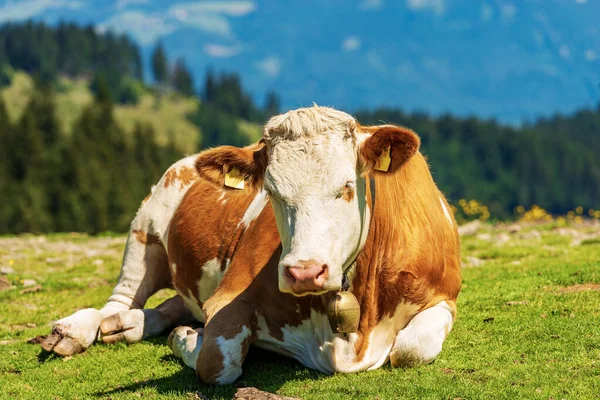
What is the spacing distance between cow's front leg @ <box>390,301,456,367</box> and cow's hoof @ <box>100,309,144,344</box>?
348 cm

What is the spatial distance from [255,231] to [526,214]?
16.2 m

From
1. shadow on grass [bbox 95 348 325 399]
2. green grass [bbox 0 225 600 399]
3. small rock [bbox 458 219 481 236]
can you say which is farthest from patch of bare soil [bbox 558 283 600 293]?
small rock [bbox 458 219 481 236]

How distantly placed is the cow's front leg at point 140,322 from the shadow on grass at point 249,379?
1757 millimetres

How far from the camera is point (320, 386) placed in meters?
6.60

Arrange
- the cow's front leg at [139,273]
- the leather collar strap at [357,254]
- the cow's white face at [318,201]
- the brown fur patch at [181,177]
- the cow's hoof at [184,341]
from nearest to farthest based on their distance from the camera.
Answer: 1. the cow's white face at [318,201]
2. the leather collar strap at [357,254]
3. the cow's hoof at [184,341]
4. the cow's front leg at [139,273]
5. the brown fur patch at [181,177]

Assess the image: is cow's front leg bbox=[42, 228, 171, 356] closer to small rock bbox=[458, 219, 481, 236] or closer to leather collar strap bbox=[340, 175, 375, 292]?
leather collar strap bbox=[340, 175, 375, 292]

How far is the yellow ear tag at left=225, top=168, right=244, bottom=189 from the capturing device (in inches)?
284

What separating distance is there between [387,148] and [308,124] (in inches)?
28.8

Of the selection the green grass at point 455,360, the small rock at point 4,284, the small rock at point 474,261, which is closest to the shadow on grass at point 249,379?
the green grass at point 455,360

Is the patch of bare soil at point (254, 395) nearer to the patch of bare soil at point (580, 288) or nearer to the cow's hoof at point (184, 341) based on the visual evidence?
the cow's hoof at point (184, 341)

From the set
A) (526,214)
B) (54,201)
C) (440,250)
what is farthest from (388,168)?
(54,201)

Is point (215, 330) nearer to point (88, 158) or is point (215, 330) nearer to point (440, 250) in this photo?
point (440, 250)

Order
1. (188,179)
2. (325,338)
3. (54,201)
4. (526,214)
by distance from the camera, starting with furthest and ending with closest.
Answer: (54,201)
(526,214)
(188,179)
(325,338)

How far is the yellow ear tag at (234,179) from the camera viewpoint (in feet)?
23.7
